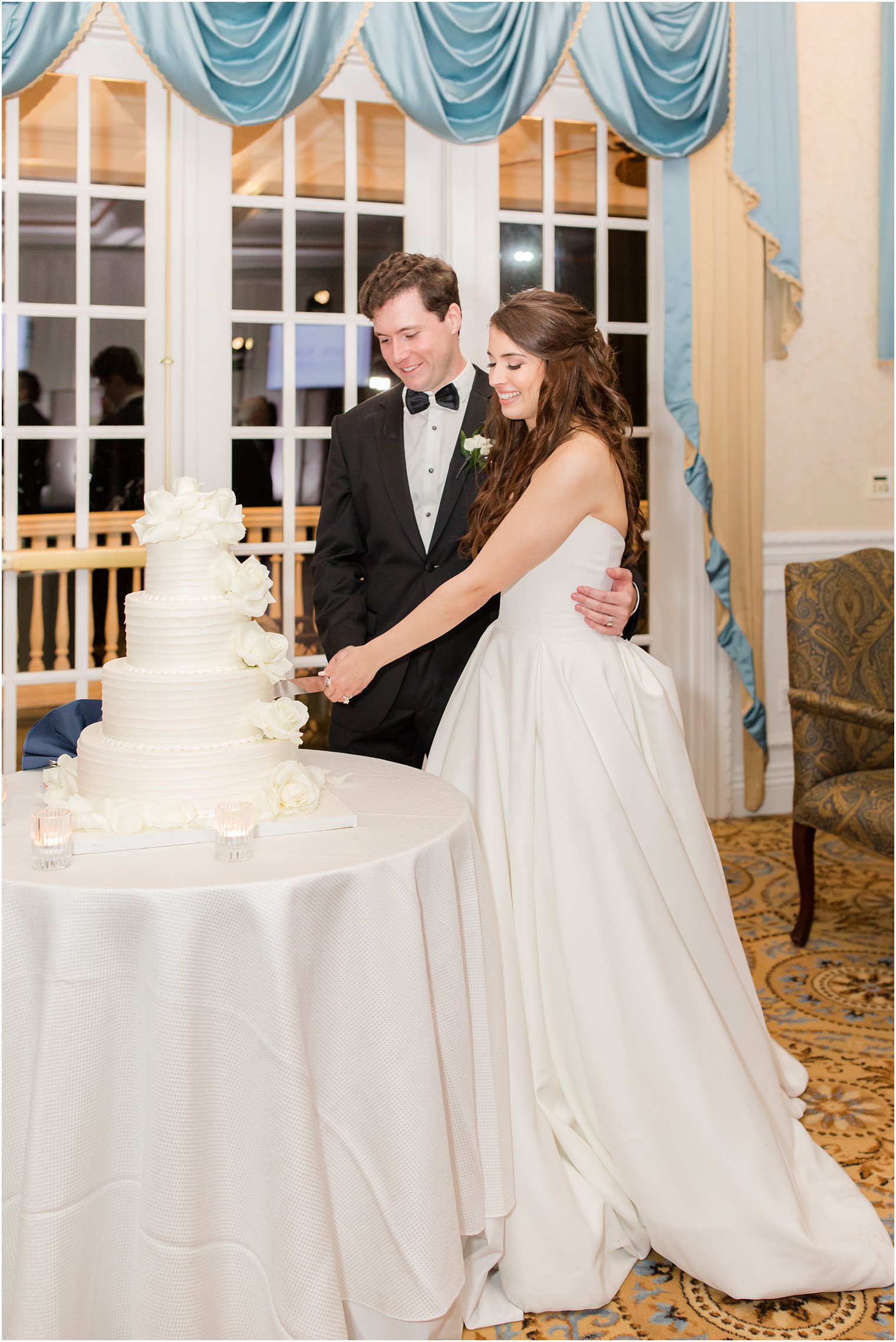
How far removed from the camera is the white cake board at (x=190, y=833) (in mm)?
1591

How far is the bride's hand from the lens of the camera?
2.15 metres

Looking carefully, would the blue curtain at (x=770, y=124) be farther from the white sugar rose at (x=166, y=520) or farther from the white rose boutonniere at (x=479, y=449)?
the white sugar rose at (x=166, y=520)

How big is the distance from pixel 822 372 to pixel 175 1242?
4.31 m

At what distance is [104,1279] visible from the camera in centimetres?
148

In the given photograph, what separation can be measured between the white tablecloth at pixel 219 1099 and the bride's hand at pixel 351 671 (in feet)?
2.01

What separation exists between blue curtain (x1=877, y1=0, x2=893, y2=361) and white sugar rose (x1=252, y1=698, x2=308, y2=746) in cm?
390

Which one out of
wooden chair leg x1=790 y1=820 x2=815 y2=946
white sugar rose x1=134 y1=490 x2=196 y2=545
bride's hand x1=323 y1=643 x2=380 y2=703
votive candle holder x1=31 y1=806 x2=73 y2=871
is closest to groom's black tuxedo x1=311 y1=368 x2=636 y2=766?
bride's hand x1=323 y1=643 x2=380 y2=703

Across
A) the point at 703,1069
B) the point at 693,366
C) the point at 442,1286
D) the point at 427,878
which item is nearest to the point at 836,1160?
the point at 703,1069

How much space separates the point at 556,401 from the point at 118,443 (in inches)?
95.4

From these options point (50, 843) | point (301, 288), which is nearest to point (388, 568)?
point (50, 843)

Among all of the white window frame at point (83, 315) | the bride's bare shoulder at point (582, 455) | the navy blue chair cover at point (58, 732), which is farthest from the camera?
the white window frame at point (83, 315)

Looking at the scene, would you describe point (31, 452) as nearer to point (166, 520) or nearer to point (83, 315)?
point (83, 315)

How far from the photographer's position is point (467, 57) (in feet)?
13.1

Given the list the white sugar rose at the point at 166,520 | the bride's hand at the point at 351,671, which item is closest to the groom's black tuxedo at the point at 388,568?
the bride's hand at the point at 351,671
